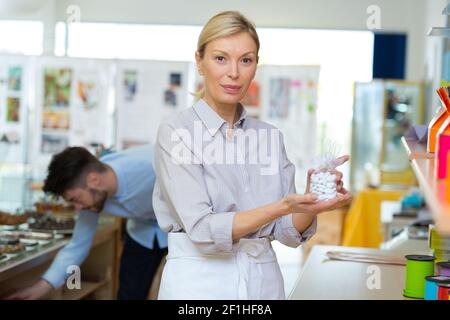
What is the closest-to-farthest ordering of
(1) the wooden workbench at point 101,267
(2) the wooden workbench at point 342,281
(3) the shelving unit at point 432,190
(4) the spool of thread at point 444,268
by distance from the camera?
(3) the shelving unit at point 432,190 < (4) the spool of thread at point 444,268 < (2) the wooden workbench at point 342,281 < (1) the wooden workbench at point 101,267

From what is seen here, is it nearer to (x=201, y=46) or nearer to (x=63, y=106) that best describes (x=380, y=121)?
(x=63, y=106)

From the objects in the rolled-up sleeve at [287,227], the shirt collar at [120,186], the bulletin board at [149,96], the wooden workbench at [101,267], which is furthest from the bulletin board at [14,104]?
the rolled-up sleeve at [287,227]

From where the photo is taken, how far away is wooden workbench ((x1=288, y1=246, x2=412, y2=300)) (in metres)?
2.71

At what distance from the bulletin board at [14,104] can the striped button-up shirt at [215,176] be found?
4630 mm

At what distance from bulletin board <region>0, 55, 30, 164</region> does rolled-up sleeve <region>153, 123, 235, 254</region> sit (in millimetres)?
4699

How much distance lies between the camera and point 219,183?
77.5 inches

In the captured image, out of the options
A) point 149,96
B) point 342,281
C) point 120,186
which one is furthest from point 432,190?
point 149,96

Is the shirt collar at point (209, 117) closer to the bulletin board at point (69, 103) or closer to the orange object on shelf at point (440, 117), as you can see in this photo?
the orange object on shelf at point (440, 117)

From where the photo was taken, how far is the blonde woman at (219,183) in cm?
192

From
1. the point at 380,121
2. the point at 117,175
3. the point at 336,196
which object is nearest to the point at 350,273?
the point at 117,175

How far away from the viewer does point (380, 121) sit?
846cm

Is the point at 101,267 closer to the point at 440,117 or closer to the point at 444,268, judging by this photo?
the point at 444,268

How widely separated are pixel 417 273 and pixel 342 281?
17.8 inches

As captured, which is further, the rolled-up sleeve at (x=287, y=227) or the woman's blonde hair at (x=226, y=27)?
the rolled-up sleeve at (x=287, y=227)
